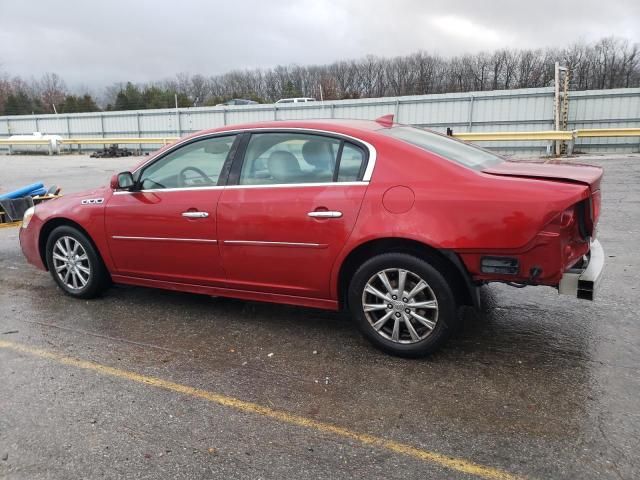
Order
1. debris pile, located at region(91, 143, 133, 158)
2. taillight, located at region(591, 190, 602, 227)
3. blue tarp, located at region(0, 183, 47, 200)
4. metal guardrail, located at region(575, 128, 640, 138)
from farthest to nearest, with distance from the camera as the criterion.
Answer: debris pile, located at region(91, 143, 133, 158) < metal guardrail, located at region(575, 128, 640, 138) < blue tarp, located at region(0, 183, 47, 200) < taillight, located at region(591, 190, 602, 227)

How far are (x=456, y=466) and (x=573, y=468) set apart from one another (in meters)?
0.54

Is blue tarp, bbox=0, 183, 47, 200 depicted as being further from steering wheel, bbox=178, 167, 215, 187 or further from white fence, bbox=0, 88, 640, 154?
white fence, bbox=0, 88, 640, 154

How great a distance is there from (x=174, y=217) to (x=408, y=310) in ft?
6.63

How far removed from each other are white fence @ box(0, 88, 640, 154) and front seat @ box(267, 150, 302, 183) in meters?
18.9

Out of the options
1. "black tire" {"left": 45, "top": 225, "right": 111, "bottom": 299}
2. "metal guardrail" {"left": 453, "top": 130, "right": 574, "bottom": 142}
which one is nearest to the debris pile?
"metal guardrail" {"left": 453, "top": 130, "right": 574, "bottom": 142}

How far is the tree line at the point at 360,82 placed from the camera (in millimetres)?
58688

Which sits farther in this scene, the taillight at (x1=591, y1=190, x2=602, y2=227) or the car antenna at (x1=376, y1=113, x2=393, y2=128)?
the car antenna at (x1=376, y1=113, x2=393, y2=128)

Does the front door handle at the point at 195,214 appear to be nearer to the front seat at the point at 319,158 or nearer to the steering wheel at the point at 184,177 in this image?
the steering wheel at the point at 184,177

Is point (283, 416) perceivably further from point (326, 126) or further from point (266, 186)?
point (326, 126)

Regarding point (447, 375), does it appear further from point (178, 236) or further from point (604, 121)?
point (604, 121)

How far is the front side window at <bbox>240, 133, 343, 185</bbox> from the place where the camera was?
12.2 feet

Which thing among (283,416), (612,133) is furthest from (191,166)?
(612,133)

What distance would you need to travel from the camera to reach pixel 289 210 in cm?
370

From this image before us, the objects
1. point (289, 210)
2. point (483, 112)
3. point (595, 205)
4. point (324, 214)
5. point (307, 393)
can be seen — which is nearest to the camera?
point (307, 393)
